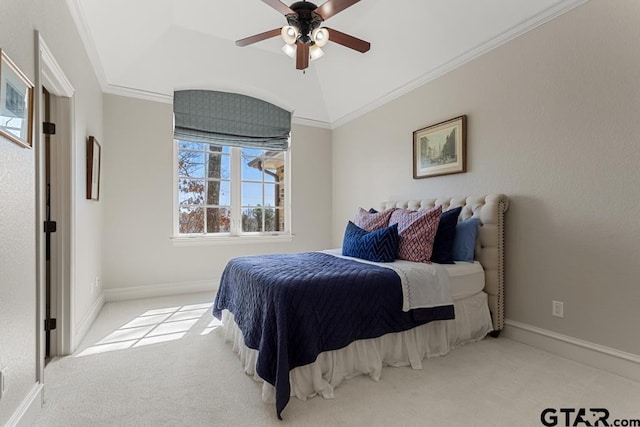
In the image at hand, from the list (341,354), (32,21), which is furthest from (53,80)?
(341,354)

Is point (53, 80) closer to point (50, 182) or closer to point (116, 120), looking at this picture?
point (50, 182)

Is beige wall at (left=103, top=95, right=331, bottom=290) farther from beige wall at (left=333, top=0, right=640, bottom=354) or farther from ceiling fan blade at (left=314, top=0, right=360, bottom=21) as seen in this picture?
beige wall at (left=333, top=0, right=640, bottom=354)

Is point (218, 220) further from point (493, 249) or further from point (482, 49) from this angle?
point (482, 49)

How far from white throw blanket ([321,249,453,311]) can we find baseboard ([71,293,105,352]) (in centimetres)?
246

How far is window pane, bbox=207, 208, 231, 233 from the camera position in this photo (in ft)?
14.3

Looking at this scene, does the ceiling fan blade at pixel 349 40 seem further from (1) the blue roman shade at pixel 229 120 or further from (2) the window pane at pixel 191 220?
(2) the window pane at pixel 191 220

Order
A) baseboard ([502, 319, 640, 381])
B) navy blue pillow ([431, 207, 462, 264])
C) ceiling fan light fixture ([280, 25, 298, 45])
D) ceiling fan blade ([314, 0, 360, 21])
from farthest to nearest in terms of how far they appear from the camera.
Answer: navy blue pillow ([431, 207, 462, 264])
ceiling fan light fixture ([280, 25, 298, 45])
ceiling fan blade ([314, 0, 360, 21])
baseboard ([502, 319, 640, 381])

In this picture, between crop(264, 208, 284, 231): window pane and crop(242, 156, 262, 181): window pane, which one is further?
crop(264, 208, 284, 231): window pane

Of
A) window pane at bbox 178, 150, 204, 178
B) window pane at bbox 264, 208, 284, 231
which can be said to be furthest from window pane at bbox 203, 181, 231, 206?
window pane at bbox 264, 208, 284, 231

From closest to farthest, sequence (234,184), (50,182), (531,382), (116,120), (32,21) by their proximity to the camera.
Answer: (32,21)
(531,382)
(50,182)
(116,120)
(234,184)

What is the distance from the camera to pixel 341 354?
1940 mm

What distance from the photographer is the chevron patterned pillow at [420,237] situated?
8.27ft

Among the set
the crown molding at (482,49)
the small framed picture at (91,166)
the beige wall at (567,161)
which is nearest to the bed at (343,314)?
the beige wall at (567,161)

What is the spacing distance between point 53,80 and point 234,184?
2.58 metres
